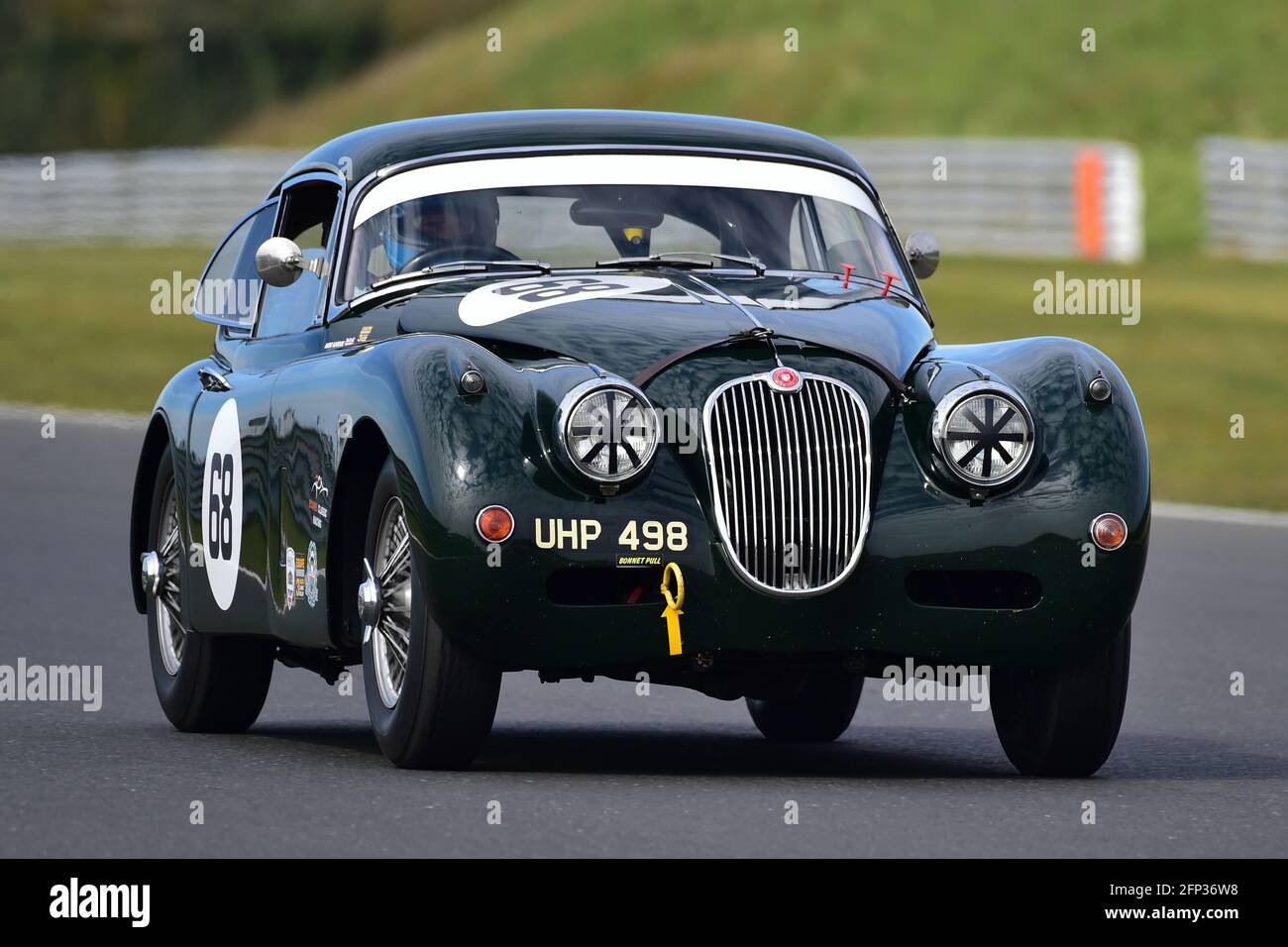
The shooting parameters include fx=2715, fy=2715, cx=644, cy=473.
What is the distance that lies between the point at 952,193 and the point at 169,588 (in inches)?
1064

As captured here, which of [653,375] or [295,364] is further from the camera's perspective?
[295,364]

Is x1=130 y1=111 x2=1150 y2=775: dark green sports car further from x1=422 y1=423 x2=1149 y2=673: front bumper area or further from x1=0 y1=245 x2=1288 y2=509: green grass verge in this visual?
x1=0 y1=245 x2=1288 y2=509: green grass verge

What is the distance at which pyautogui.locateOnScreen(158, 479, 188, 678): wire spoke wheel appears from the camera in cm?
916

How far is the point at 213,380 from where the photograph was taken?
9000mm

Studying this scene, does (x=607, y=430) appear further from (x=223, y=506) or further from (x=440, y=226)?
(x=223, y=506)

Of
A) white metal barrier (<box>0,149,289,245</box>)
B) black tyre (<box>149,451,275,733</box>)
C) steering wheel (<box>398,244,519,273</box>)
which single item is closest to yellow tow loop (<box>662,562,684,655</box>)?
steering wheel (<box>398,244,519,273</box>)

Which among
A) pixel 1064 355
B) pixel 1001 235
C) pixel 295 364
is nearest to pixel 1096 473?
pixel 1064 355

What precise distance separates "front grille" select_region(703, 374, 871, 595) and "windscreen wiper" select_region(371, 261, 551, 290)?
1.23m

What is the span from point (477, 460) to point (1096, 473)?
5.48ft

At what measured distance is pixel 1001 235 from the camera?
34969 mm

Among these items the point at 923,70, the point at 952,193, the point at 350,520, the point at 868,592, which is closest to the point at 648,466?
the point at 868,592

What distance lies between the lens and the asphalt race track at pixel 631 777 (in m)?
6.24

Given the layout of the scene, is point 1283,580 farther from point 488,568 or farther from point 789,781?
point 488,568
